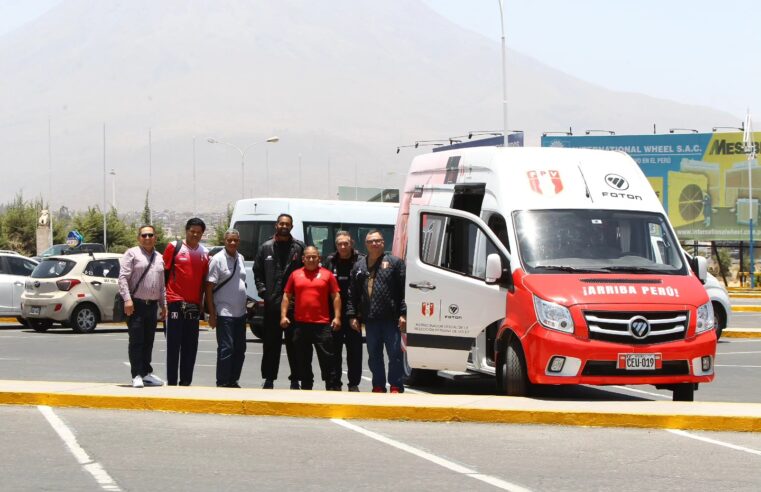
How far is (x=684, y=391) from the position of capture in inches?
526

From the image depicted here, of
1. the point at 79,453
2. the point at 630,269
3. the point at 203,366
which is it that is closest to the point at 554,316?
the point at 630,269

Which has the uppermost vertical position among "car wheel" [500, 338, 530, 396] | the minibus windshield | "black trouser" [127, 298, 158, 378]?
the minibus windshield

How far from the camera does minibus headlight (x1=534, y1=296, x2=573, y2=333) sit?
12.7 metres

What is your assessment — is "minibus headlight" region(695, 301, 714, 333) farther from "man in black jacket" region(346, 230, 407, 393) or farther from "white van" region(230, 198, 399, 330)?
"white van" region(230, 198, 399, 330)

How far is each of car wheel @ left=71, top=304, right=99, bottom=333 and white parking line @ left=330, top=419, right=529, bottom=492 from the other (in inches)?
611

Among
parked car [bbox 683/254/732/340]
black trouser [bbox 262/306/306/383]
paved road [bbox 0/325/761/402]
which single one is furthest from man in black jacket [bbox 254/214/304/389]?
parked car [bbox 683/254/732/340]

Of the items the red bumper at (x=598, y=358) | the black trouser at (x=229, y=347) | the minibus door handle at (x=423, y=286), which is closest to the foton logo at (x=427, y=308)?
the minibus door handle at (x=423, y=286)

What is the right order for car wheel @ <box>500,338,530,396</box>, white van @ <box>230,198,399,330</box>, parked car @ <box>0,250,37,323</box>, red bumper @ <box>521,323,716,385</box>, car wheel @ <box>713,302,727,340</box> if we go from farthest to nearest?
parked car @ <box>0,250,37,323</box> → white van @ <box>230,198,399,330</box> → car wheel @ <box>713,302,727,340</box> → car wheel @ <box>500,338,530,396</box> → red bumper @ <box>521,323,716,385</box>

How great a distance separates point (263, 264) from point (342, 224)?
11.0 metres

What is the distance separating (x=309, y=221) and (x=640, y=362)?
13055mm

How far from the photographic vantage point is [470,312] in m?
14.1

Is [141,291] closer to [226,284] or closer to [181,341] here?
[181,341]

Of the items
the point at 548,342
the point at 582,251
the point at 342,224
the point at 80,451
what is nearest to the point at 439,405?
the point at 548,342

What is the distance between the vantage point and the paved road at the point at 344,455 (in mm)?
8562
